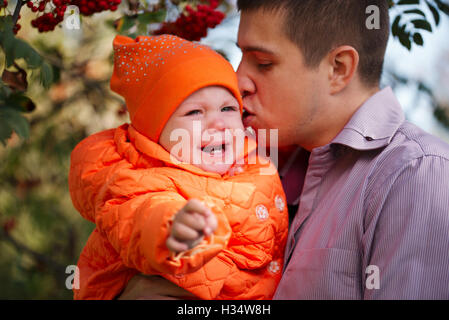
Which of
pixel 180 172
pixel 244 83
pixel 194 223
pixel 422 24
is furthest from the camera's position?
pixel 422 24

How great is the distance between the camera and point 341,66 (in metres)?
1.60

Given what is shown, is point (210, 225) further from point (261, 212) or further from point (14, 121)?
point (14, 121)

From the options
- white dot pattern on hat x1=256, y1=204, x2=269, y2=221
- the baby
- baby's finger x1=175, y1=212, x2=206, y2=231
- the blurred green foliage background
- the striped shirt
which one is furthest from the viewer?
the blurred green foliage background

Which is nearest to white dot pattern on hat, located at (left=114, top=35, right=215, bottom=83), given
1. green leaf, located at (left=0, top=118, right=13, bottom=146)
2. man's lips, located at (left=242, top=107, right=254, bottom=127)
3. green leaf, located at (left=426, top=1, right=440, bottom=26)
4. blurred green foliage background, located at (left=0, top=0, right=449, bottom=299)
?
man's lips, located at (left=242, top=107, right=254, bottom=127)

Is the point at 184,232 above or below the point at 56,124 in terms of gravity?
above

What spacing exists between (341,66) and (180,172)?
2.38ft

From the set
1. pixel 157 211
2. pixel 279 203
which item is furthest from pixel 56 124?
pixel 157 211

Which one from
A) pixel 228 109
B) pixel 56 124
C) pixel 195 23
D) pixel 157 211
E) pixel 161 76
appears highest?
pixel 195 23

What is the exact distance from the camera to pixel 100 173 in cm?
137

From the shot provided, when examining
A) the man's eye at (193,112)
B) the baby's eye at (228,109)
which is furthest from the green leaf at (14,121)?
the baby's eye at (228,109)

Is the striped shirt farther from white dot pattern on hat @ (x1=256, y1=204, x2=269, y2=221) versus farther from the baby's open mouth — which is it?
the baby's open mouth

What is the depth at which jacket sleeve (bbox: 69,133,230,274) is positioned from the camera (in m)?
0.95

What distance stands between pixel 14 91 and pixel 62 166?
47.8 inches

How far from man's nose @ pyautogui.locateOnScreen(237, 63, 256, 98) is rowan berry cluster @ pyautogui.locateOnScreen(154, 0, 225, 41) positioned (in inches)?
11.4
